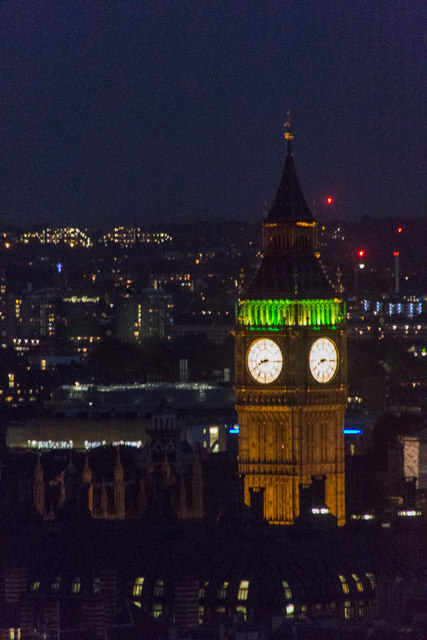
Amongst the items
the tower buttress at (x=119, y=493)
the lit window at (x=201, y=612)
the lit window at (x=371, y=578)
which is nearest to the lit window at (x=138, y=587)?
the lit window at (x=201, y=612)

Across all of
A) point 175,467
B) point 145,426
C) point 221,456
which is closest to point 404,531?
point 175,467

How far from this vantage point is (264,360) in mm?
94250

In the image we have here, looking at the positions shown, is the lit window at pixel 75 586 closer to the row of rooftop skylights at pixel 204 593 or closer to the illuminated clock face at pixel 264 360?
the row of rooftop skylights at pixel 204 593

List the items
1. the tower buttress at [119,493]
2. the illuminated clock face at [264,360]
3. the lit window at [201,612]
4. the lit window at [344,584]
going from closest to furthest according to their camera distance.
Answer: the lit window at [201,612] → the lit window at [344,584] → the tower buttress at [119,493] → the illuminated clock face at [264,360]

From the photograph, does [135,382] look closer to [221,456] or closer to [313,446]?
[221,456]

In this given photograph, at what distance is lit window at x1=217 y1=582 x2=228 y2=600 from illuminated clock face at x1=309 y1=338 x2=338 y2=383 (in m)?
17.6

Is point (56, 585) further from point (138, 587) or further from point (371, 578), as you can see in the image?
point (371, 578)

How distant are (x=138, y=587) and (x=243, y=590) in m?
2.17

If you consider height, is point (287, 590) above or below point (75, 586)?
below

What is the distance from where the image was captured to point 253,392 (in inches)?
3713

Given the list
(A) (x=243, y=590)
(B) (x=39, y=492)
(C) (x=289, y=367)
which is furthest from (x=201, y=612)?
(B) (x=39, y=492)

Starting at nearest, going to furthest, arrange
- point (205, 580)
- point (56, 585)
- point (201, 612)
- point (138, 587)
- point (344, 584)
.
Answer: point (201, 612) < point (56, 585) < point (205, 580) < point (138, 587) < point (344, 584)

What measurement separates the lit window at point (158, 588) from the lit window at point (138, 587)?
0.30 meters

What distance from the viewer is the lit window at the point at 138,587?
77.4 metres
